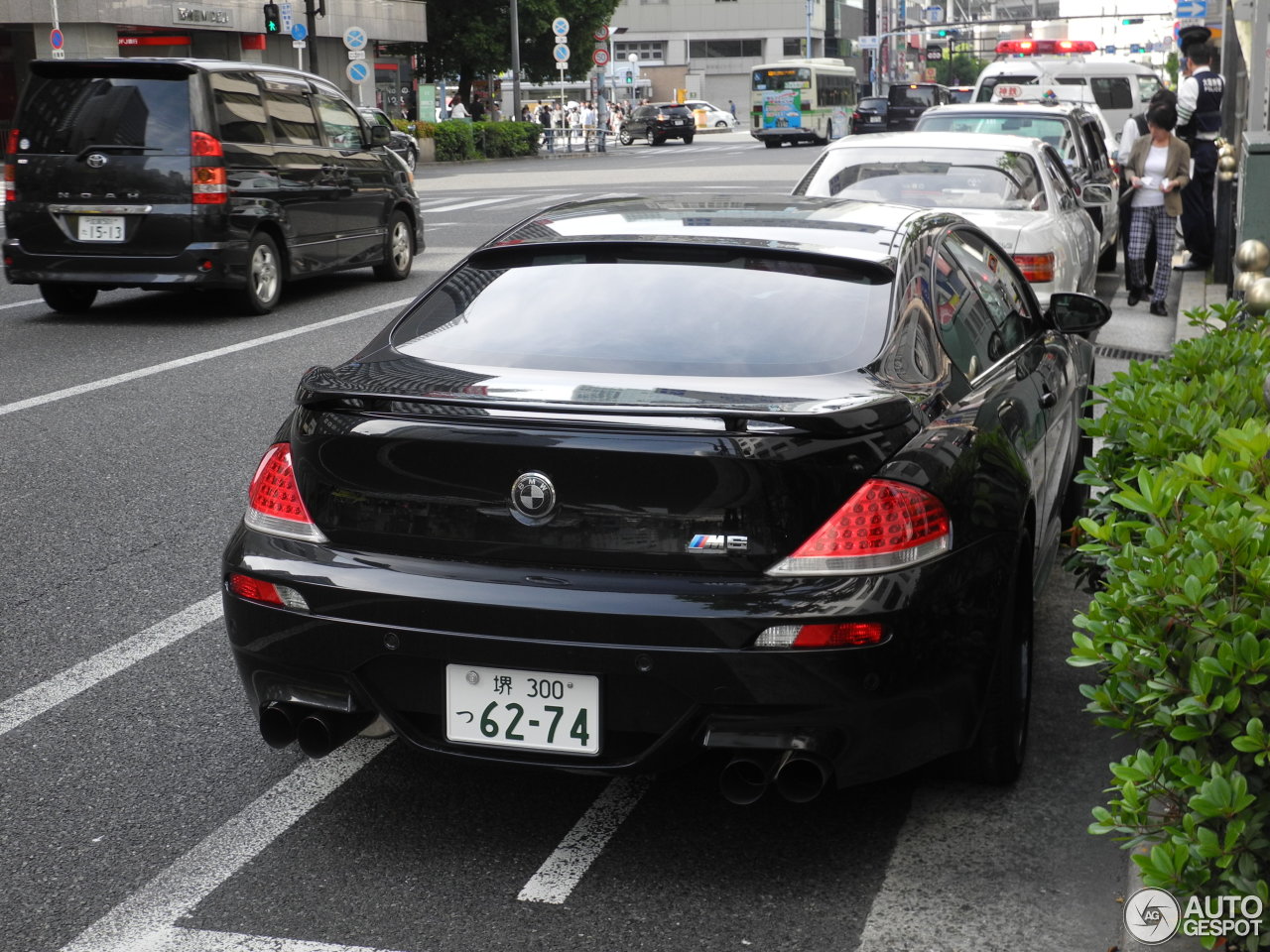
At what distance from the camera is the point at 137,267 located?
1191 centimetres

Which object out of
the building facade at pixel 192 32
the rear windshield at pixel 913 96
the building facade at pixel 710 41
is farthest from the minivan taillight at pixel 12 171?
the building facade at pixel 710 41

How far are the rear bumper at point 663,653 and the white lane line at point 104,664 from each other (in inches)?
54.9

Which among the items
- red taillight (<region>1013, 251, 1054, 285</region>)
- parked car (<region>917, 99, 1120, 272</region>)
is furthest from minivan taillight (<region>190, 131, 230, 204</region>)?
parked car (<region>917, 99, 1120, 272</region>)

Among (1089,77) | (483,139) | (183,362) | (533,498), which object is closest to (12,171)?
(183,362)

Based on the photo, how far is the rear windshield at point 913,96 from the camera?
198 ft

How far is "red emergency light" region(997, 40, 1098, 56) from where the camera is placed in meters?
38.7

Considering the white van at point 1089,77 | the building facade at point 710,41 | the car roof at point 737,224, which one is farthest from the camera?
the building facade at point 710,41

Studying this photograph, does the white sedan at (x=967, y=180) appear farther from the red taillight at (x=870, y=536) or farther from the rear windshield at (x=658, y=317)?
the red taillight at (x=870, y=536)

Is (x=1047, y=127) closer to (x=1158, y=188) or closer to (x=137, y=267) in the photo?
(x=1158, y=188)

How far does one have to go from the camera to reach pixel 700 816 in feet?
12.9

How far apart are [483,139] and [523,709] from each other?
46.1 meters

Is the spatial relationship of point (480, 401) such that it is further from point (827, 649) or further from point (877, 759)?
→ point (877, 759)

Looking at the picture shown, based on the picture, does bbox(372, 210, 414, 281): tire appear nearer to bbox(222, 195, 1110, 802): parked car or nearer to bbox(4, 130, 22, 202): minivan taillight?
bbox(4, 130, 22, 202): minivan taillight

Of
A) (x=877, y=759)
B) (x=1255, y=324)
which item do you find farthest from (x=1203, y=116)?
(x=877, y=759)
